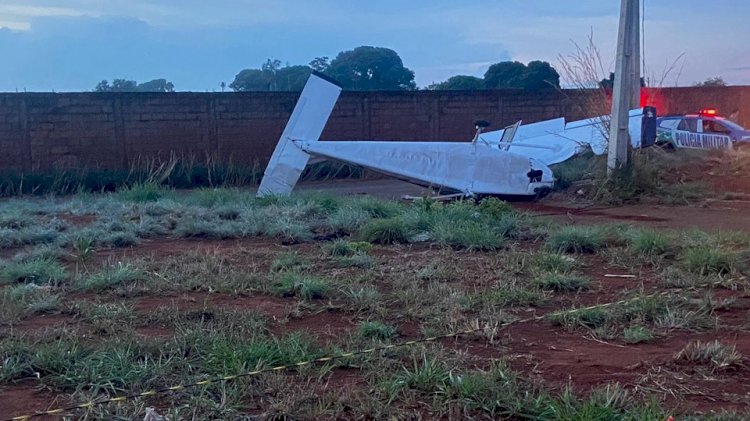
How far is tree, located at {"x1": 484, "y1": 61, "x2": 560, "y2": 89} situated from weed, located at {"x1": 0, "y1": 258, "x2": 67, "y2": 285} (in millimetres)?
36555

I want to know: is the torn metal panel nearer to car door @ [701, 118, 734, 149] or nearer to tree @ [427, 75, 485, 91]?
car door @ [701, 118, 734, 149]

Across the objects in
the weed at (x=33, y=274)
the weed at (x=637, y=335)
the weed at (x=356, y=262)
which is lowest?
the weed at (x=637, y=335)

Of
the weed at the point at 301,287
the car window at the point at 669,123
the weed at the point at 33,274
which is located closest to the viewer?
the weed at the point at 301,287

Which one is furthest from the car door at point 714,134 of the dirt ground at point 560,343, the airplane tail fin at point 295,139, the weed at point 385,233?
the dirt ground at point 560,343

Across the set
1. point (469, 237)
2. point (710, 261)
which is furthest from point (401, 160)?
point (710, 261)

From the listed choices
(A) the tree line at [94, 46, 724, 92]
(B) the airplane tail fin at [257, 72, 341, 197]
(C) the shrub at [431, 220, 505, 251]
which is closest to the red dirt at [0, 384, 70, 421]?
(C) the shrub at [431, 220, 505, 251]

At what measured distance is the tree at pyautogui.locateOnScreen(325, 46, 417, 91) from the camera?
4497 centimetres

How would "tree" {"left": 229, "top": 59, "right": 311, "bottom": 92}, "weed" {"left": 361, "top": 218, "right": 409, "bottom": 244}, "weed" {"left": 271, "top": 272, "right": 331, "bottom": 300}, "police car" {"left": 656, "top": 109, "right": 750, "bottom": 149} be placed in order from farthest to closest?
"tree" {"left": 229, "top": 59, "right": 311, "bottom": 92}
"police car" {"left": 656, "top": 109, "right": 750, "bottom": 149}
"weed" {"left": 361, "top": 218, "right": 409, "bottom": 244}
"weed" {"left": 271, "top": 272, "right": 331, "bottom": 300}

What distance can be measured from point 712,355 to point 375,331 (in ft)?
6.24

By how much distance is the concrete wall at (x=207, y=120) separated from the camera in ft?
61.7

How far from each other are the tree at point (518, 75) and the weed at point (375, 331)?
1489 inches

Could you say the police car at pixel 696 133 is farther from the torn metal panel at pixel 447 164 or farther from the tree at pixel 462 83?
the tree at pixel 462 83

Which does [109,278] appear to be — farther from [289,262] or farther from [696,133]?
[696,133]

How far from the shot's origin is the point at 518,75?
43.4 metres
